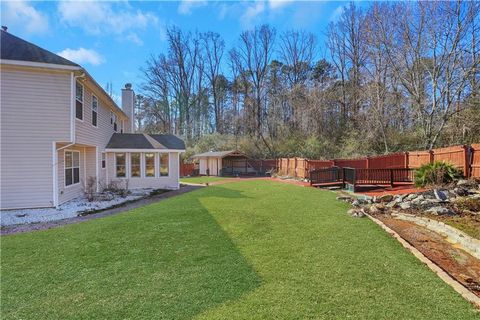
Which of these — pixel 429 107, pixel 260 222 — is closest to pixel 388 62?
pixel 429 107

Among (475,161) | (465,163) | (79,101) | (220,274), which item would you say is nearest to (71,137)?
(79,101)

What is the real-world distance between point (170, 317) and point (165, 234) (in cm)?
329

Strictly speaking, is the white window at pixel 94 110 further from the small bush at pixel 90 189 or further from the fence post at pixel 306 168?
the fence post at pixel 306 168

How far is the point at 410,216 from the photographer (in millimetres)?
7250

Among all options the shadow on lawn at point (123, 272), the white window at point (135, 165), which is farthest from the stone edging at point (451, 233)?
the white window at point (135, 165)

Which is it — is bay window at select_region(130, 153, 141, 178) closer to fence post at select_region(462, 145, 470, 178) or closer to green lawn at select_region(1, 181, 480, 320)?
green lawn at select_region(1, 181, 480, 320)

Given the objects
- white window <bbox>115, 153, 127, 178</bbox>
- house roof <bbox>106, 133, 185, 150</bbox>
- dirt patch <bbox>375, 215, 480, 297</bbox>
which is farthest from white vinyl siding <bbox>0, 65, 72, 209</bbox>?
dirt patch <bbox>375, 215, 480, 297</bbox>

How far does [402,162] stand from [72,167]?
17.4 meters

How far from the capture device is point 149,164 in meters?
16.1

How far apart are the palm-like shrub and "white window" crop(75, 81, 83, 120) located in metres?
13.3

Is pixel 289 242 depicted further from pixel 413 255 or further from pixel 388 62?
pixel 388 62

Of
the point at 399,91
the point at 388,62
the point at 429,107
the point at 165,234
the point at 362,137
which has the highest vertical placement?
the point at 388,62

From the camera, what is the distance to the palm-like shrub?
998 cm

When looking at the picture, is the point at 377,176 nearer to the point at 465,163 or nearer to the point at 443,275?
the point at 465,163
